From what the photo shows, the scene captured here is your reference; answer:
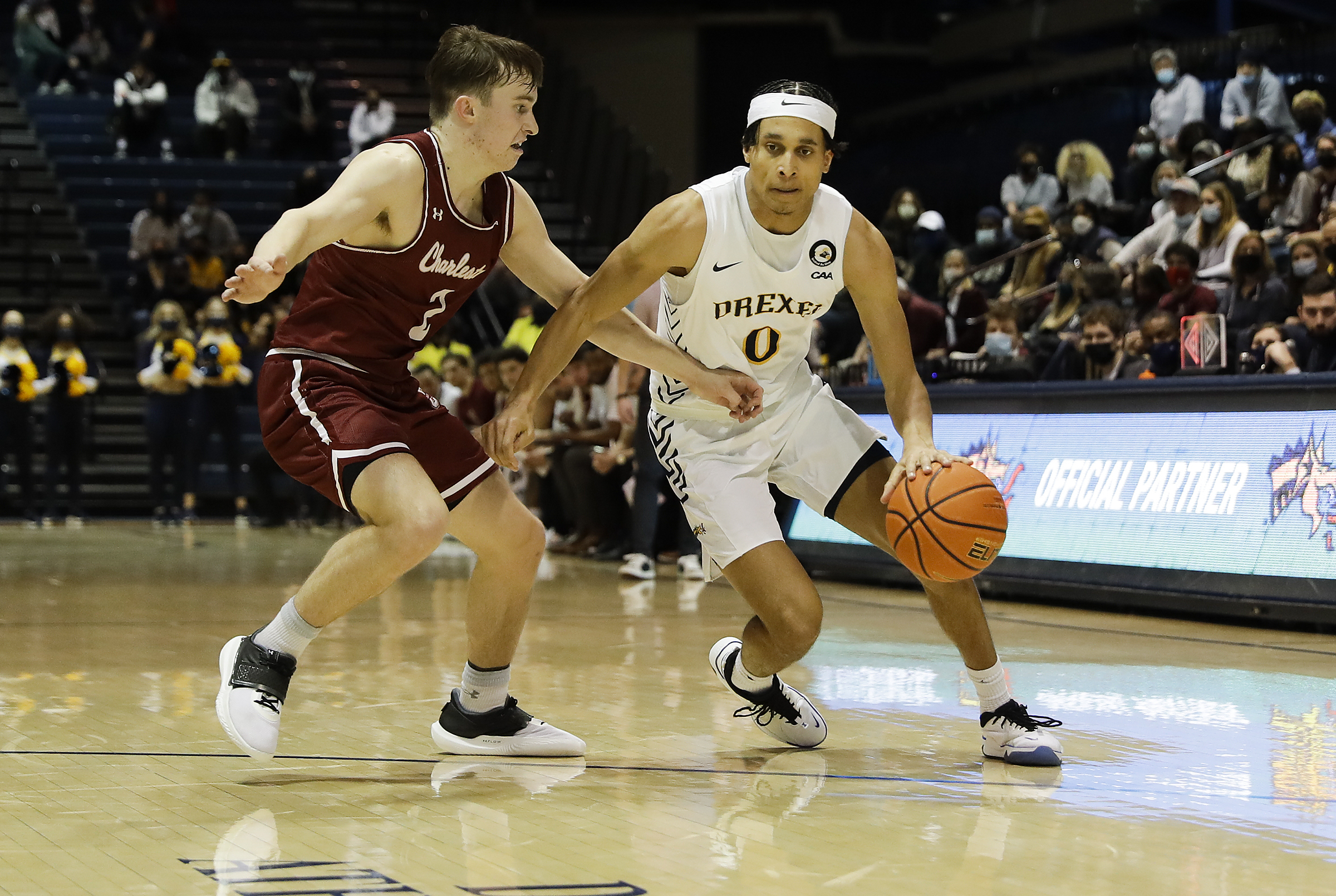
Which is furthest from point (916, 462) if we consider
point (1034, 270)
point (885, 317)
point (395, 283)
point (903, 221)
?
point (903, 221)

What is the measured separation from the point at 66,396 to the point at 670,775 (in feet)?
42.5

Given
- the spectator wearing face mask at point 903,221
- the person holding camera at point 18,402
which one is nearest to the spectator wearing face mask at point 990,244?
the spectator wearing face mask at point 903,221

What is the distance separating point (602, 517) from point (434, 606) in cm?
351

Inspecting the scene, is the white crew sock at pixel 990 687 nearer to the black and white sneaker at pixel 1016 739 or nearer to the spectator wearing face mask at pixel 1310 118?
the black and white sneaker at pixel 1016 739

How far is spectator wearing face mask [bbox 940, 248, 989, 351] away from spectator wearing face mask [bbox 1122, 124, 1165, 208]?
2.02 m

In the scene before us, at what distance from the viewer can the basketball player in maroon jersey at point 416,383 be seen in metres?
4.05

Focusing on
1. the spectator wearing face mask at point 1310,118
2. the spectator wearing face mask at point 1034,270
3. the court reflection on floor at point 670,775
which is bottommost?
the court reflection on floor at point 670,775

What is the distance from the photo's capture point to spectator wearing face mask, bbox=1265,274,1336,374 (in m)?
8.09

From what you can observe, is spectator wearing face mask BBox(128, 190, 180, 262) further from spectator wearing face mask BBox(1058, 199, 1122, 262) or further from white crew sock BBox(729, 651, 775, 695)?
white crew sock BBox(729, 651, 775, 695)

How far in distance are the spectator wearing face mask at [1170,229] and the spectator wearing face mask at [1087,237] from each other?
594mm

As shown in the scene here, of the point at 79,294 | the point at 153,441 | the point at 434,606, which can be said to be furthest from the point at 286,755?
the point at 79,294

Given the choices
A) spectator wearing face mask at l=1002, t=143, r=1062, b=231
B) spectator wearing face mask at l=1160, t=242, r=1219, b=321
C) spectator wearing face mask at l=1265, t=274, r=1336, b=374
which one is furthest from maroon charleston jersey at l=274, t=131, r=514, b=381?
spectator wearing face mask at l=1002, t=143, r=1062, b=231

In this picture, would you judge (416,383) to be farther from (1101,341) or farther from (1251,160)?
(1251,160)

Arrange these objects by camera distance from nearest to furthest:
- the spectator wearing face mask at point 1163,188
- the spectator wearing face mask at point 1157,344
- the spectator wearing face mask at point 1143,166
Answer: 1. the spectator wearing face mask at point 1157,344
2. the spectator wearing face mask at point 1163,188
3. the spectator wearing face mask at point 1143,166
